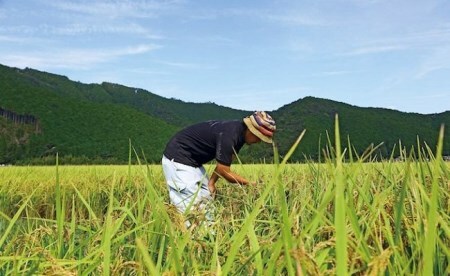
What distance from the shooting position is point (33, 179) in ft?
31.9

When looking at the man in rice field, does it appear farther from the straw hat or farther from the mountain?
the mountain

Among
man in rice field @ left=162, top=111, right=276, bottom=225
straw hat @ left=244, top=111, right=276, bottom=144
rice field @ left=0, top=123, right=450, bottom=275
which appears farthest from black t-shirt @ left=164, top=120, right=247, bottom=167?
rice field @ left=0, top=123, right=450, bottom=275

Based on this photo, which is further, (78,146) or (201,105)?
(201,105)

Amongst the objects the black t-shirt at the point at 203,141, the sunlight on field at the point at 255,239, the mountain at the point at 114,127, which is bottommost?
the sunlight on field at the point at 255,239

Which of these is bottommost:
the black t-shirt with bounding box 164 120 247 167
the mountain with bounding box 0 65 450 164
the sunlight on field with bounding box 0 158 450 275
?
the sunlight on field with bounding box 0 158 450 275

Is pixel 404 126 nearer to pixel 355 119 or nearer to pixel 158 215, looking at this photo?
pixel 355 119

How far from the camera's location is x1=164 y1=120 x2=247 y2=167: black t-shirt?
15.0ft

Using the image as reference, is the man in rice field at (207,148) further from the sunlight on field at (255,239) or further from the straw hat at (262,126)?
the sunlight on field at (255,239)

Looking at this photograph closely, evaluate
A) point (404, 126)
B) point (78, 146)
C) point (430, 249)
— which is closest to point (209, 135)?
point (430, 249)

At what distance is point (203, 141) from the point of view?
4.90 metres

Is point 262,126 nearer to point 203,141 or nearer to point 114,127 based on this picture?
point 203,141

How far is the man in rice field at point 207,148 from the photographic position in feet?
14.5

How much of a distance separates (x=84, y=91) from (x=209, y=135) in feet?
580

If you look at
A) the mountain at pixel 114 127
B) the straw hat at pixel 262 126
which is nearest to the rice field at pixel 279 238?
the straw hat at pixel 262 126
